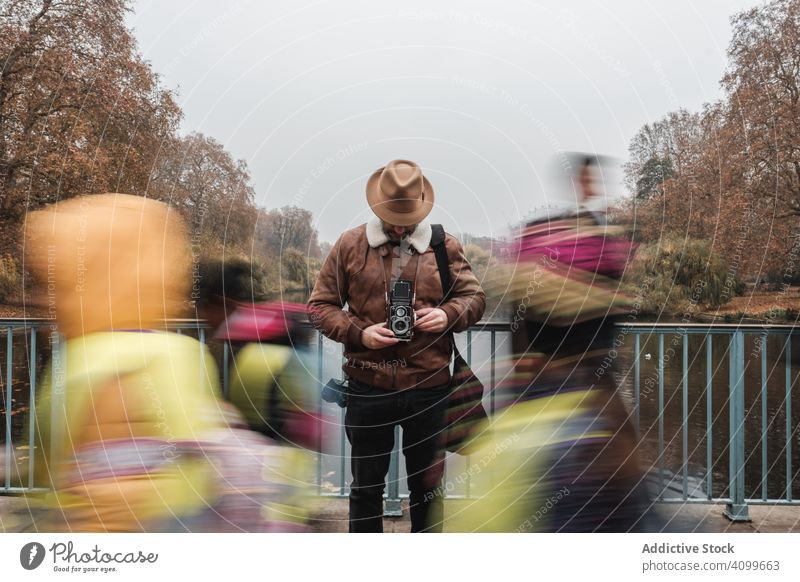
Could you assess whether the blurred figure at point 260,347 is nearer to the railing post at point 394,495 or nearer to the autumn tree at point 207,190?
the autumn tree at point 207,190

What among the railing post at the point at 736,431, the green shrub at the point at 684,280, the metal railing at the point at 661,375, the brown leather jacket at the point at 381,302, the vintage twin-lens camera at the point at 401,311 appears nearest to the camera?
the vintage twin-lens camera at the point at 401,311

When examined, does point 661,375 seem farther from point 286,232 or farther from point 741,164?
point 286,232

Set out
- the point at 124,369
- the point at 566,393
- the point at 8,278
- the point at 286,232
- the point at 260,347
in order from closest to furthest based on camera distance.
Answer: the point at 124,369 < the point at 566,393 < the point at 260,347 < the point at 286,232 < the point at 8,278

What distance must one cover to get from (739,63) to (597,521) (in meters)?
2.22

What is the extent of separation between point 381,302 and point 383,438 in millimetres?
542

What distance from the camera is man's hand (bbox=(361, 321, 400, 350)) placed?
194cm

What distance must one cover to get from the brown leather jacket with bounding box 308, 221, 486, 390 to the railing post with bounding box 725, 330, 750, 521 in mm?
1634

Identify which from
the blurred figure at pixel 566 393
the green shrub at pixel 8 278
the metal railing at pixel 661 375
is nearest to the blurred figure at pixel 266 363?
the metal railing at pixel 661 375

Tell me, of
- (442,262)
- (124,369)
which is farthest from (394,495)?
(124,369)

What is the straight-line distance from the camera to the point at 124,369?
1857 mm

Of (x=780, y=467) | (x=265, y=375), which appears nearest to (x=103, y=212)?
(x=265, y=375)

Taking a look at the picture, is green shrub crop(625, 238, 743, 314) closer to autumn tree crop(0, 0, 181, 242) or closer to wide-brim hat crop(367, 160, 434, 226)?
wide-brim hat crop(367, 160, 434, 226)
